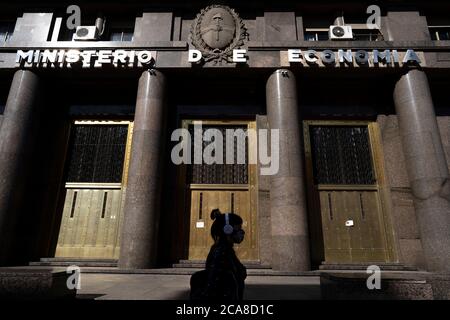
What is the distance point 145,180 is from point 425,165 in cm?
968

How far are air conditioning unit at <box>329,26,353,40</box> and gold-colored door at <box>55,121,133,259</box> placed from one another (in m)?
9.38

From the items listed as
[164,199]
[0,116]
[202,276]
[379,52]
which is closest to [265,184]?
[164,199]

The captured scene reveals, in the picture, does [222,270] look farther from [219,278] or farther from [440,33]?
[440,33]

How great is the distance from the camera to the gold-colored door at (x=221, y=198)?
10.9m

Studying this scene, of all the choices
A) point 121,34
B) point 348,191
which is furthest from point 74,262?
point 348,191

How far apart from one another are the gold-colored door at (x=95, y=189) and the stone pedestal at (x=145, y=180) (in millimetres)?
1852

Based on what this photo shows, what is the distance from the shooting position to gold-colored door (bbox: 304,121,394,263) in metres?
10.8

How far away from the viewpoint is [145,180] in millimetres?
9914

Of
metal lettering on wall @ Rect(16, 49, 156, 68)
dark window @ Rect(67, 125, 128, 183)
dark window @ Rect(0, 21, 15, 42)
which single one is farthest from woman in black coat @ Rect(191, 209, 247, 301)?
dark window @ Rect(0, 21, 15, 42)

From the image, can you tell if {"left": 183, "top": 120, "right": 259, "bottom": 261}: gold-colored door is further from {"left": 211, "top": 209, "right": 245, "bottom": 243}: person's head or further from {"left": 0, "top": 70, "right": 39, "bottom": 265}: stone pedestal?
{"left": 211, "top": 209, "right": 245, "bottom": 243}: person's head

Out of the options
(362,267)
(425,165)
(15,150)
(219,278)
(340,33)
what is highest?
(340,33)

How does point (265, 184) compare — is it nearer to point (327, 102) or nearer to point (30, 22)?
point (327, 102)

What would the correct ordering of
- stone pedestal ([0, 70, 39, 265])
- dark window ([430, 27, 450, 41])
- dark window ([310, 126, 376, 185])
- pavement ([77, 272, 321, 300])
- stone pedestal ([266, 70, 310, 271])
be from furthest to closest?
dark window ([430, 27, 450, 41]) < dark window ([310, 126, 376, 185]) < stone pedestal ([0, 70, 39, 265]) < stone pedestal ([266, 70, 310, 271]) < pavement ([77, 272, 321, 300])

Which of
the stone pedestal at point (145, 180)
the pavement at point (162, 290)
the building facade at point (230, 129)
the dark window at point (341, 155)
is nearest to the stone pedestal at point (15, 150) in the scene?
the building facade at point (230, 129)
